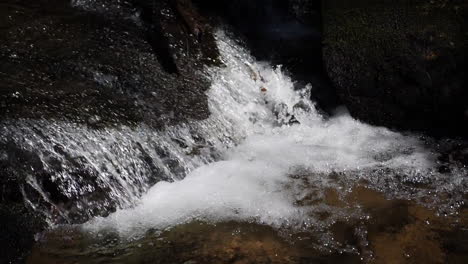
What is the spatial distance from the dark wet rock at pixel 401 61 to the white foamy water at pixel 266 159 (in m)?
0.29

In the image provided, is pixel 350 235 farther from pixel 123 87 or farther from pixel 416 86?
pixel 123 87

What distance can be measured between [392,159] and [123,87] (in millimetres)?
2791

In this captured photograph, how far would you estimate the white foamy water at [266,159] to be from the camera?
3445 mm

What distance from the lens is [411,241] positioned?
2.95 metres

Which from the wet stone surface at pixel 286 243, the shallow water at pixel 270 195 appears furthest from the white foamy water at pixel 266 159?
the wet stone surface at pixel 286 243

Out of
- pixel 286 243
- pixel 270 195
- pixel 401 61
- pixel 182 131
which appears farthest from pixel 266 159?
pixel 401 61

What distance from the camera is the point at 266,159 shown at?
14.3 feet

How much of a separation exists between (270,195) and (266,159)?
767 millimetres

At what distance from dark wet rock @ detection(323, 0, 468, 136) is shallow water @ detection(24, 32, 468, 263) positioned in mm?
269

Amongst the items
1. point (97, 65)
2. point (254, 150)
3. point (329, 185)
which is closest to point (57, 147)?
point (97, 65)

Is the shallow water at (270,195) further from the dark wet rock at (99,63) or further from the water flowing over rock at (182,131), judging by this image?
the dark wet rock at (99,63)

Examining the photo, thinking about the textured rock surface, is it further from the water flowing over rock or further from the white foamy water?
the white foamy water

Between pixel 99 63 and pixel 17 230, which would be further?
pixel 99 63

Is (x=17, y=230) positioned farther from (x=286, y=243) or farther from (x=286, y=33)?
(x=286, y=33)
